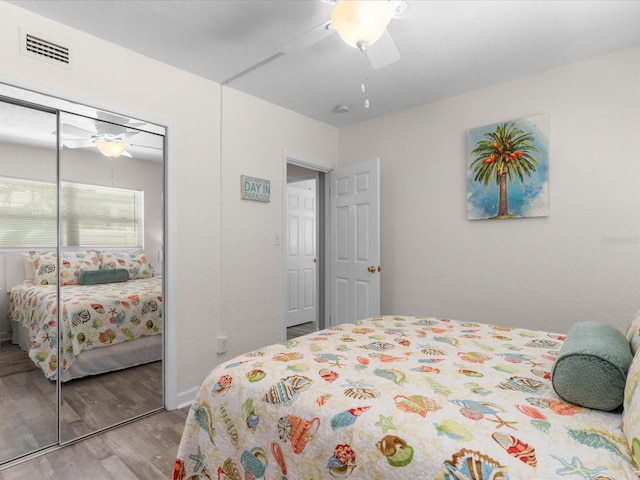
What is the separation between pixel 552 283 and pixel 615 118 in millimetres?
1197

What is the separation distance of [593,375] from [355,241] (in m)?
2.72

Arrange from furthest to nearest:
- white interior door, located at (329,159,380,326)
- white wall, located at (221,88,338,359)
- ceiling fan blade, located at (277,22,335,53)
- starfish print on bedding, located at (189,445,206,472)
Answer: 1. white interior door, located at (329,159,380,326)
2. white wall, located at (221,88,338,359)
3. ceiling fan blade, located at (277,22,335,53)
4. starfish print on bedding, located at (189,445,206,472)

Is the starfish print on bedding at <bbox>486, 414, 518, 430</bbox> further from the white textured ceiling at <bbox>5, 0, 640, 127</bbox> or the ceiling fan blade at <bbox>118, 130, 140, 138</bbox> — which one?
the ceiling fan blade at <bbox>118, 130, 140, 138</bbox>

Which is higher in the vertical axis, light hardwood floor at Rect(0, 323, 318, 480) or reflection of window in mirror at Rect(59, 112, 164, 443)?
reflection of window in mirror at Rect(59, 112, 164, 443)

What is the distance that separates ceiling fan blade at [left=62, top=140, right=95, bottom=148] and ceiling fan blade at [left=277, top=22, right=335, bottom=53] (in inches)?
51.9

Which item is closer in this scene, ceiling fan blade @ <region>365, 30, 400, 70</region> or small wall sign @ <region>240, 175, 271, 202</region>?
ceiling fan blade @ <region>365, 30, 400, 70</region>

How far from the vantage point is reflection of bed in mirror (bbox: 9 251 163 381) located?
2.11 metres

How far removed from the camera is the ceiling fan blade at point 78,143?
7.21ft

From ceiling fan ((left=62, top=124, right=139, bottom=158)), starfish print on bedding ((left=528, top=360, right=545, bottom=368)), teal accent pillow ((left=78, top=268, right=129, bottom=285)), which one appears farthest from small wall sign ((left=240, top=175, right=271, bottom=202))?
starfish print on bedding ((left=528, top=360, right=545, bottom=368))

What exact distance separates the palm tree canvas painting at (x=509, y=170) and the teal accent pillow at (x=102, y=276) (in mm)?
2708

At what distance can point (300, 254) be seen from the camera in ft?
17.8

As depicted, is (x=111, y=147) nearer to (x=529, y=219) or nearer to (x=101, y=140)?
(x=101, y=140)

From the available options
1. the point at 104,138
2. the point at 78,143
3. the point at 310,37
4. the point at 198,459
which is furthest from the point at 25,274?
the point at 310,37

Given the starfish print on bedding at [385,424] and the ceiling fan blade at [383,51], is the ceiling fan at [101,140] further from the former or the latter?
the starfish print on bedding at [385,424]
